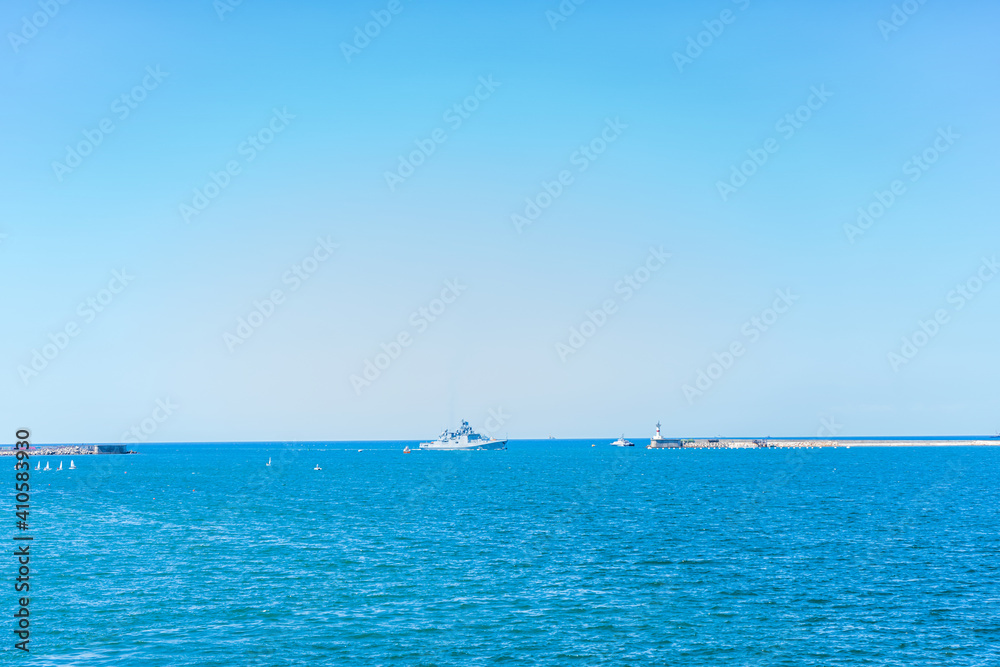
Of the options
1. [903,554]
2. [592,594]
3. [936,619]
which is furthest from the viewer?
[903,554]

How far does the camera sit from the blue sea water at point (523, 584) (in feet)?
114

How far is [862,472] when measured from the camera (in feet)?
506

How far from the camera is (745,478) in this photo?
13888 centimetres

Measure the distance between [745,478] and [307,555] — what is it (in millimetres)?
100943

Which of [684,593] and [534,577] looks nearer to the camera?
[684,593]

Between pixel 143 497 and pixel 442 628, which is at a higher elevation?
pixel 143 497

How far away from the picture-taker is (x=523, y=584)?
46594 millimetres

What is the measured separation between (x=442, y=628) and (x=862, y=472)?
13969 cm

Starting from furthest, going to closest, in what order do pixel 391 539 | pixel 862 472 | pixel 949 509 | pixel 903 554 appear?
pixel 862 472
pixel 949 509
pixel 391 539
pixel 903 554

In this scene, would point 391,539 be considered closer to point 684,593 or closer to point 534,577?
point 534,577

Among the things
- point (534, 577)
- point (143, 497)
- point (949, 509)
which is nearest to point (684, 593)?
point (534, 577)

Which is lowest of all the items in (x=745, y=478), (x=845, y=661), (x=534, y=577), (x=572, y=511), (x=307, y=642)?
(x=845, y=661)

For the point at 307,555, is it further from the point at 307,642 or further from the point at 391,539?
the point at 307,642

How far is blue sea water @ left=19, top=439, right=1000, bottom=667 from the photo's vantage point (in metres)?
34.7
